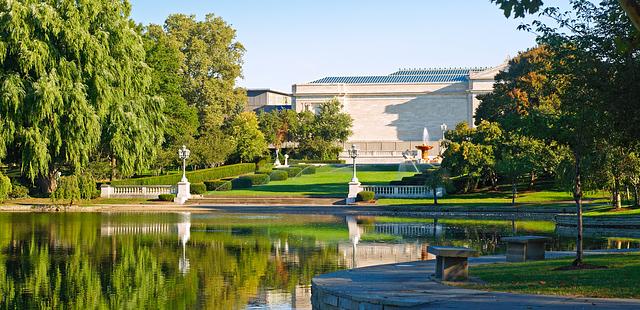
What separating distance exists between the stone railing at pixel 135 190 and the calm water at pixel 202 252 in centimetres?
1439

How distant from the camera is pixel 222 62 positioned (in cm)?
9150

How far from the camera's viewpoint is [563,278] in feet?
54.0

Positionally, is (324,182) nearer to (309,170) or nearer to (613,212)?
(309,170)

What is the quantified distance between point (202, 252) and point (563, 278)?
477 inches

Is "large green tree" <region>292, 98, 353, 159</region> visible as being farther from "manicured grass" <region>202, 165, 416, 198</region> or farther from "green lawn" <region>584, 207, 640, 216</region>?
"green lawn" <region>584, 207, 640, 216</region>

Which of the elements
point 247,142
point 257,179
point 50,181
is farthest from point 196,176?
point 50,181

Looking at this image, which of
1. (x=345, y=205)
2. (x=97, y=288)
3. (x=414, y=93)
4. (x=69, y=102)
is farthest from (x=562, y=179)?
(x=414, y=93)

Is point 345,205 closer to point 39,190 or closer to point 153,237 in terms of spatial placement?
point 39,190

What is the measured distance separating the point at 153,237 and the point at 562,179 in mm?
17037

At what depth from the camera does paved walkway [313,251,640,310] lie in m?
13.5

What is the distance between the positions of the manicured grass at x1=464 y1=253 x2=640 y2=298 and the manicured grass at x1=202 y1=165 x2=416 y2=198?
1445 inches

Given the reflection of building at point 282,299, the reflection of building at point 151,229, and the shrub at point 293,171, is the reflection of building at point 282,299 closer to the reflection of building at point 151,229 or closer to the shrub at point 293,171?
the reflection of building at point 151,229

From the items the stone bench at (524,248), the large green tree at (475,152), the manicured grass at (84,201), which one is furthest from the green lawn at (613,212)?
the manicured grass at (84,201)

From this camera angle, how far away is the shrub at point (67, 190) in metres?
47.7
